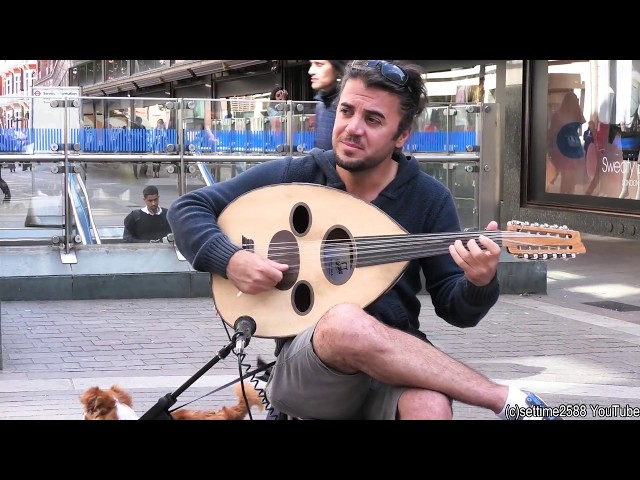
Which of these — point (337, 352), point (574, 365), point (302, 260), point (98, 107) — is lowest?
point (574, 365)

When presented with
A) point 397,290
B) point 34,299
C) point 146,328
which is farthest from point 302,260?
point 34,299

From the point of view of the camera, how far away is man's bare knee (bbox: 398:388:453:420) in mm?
2617

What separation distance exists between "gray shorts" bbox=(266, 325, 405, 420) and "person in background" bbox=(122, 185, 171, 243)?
5977 millimetres

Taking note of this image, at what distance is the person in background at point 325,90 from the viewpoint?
388 cm

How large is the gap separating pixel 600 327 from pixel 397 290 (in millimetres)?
5013

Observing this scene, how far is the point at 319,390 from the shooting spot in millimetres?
2789

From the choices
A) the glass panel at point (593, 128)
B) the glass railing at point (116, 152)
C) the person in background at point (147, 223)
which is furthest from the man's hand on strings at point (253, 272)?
the glass panel at point (593, 128)

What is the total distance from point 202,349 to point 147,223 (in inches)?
94.3

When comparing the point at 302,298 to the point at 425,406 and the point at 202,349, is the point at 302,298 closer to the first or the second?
the point at 425,406

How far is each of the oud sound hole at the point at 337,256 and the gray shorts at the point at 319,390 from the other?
22 cm

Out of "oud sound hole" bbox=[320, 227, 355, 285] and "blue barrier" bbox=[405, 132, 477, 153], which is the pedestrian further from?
"oud sound hole" bbox=[320, 227, 355, 285]

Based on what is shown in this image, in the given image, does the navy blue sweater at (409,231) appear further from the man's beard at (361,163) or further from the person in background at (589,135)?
the person in background at (589,135)
